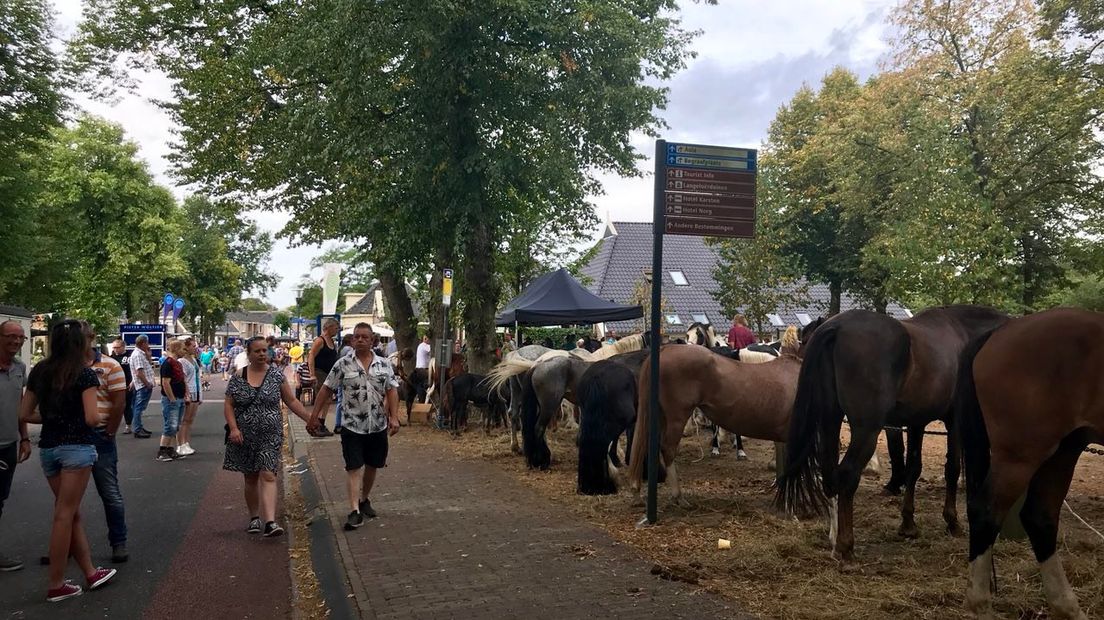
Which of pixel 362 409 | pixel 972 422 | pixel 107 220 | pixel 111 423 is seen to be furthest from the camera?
pixel 107 220

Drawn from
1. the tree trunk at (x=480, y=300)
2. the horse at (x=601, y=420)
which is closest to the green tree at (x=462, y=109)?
the tree trunk at (x=480, y=300)

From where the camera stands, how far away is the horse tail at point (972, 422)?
488 centimetres

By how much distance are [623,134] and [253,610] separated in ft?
38.6

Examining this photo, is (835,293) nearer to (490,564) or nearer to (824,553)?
(824,553)

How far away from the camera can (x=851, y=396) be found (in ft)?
20.6

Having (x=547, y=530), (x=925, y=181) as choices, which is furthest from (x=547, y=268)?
(x=547, y=530)

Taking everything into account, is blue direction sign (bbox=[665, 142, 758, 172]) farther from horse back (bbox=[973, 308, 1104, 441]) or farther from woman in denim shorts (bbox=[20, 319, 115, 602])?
woman in denim shorts (bbox=[20, 319, 115, 602])

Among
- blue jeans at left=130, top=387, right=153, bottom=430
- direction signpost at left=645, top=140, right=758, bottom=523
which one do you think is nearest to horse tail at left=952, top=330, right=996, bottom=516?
direction signpost at left=645, top=140, right=758, bottom=523

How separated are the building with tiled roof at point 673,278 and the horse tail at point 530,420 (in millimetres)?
27161

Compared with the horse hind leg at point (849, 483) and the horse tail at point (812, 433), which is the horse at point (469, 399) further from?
the horse hind leg at point (849, 483)

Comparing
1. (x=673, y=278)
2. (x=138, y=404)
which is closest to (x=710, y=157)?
(x=138, y=404)

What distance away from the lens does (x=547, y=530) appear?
282 inches

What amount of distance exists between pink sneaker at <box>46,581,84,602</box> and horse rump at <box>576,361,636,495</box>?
4.81m

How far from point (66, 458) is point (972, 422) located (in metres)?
5.88
